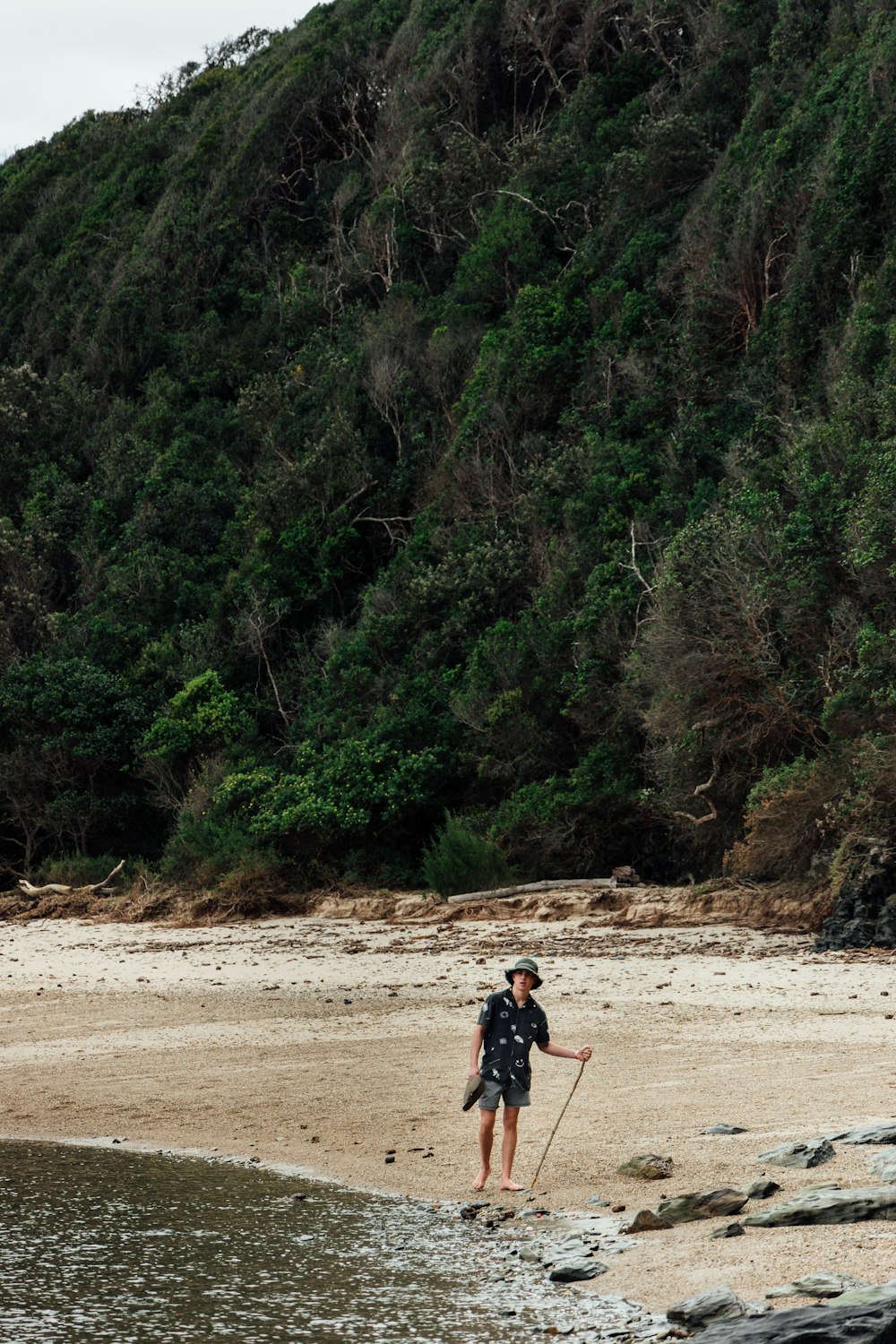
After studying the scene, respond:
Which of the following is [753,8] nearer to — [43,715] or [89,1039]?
[43,715]

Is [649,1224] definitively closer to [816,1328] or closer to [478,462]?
[816,1328]

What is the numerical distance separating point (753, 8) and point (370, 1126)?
31.2 meters

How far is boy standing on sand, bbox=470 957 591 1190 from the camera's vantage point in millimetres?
7883

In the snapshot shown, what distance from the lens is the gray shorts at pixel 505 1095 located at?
7883 mm

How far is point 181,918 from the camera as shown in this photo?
21.9 m

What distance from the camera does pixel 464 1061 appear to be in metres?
11.1

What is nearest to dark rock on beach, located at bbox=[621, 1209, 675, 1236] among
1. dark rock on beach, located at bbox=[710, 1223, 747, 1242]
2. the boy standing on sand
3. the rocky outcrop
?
dark rock on beach, located at bbox=[710, 1223, 747, 1242]

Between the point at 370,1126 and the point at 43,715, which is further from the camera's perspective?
the point at 43,715

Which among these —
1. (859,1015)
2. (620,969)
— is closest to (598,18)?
(620,969)

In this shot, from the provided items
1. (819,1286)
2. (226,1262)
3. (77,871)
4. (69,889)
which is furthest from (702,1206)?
(77,871)

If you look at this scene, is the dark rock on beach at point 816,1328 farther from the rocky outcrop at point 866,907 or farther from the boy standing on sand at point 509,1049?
the rocky outcrop at point 866,907

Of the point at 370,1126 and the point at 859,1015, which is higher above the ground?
the point at 370,1126

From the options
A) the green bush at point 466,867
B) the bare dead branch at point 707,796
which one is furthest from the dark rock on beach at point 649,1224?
the green bush at point 466,867

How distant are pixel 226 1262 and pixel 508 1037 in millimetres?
1940
